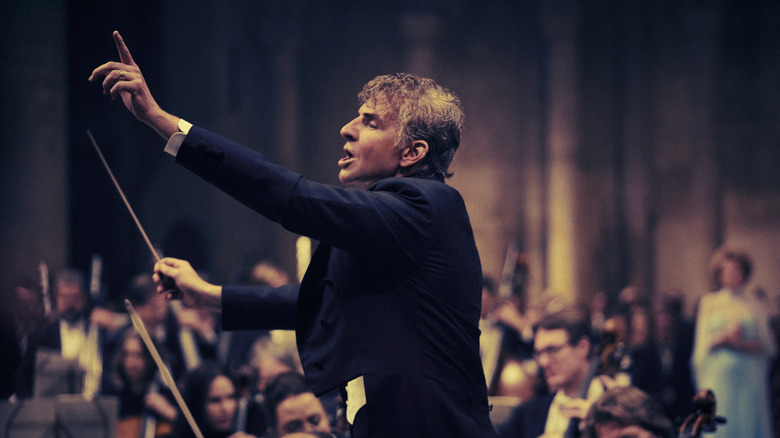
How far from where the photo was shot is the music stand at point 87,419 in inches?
171

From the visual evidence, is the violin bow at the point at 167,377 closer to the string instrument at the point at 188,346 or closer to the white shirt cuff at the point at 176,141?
the white shirt cuff at the point at 176,141

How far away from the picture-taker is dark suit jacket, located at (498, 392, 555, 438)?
435 centimetres

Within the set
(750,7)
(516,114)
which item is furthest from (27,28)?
(750,7)

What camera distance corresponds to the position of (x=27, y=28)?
8.43 metres

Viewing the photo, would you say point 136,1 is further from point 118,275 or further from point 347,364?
point 347,364

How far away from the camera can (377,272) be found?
207 centimetres

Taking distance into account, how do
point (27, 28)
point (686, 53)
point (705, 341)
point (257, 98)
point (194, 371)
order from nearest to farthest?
point (194, 371)
point (705, 341)
point (27, 28)
point (257, 98)
point (686, 53)

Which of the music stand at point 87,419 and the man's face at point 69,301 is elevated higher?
the man's face at point 69,301

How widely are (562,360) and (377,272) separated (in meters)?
2.62

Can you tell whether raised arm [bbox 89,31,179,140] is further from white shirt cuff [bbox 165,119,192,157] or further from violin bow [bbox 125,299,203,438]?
violin bow [bbox 125,299,203,438]

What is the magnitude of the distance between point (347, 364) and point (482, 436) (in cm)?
34

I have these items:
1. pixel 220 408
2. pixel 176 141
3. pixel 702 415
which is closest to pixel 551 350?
pixel 702 415

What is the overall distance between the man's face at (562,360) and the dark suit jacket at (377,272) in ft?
7.81

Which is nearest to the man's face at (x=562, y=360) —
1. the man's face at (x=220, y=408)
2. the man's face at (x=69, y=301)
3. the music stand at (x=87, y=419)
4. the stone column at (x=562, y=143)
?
the man's face at (x=220, y=408)
